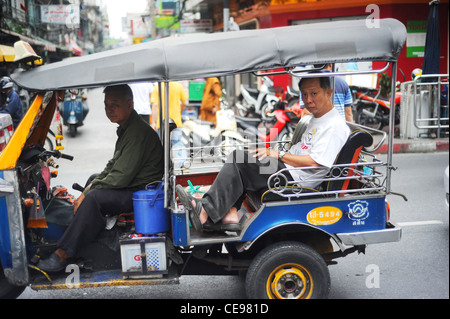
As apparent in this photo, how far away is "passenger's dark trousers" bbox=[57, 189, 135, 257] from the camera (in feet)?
11.4

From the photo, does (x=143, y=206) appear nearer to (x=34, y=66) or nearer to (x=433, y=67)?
(x=34, y=66)

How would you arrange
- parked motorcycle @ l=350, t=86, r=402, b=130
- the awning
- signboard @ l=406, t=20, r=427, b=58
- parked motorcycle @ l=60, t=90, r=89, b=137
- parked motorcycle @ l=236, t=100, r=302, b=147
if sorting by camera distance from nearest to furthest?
parked motorcycle @ l=236, t=100, r=302, b=147 < the awning < parked motorcycle @ l=350, t=86, r=402, b=130 < parked motorcycle @ l=60, t=90, r=89, b=137 < signboard @ l=406, t=20, r=427, b=58

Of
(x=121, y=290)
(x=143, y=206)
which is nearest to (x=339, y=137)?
(x=143, y=206)

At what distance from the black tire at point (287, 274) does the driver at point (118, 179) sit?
1072 mm

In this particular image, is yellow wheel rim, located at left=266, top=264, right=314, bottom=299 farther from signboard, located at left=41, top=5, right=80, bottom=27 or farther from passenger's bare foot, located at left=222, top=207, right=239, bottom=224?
signboard, located at left=41, top=5, right=80, bottom=27

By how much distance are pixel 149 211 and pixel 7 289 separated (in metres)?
1.24

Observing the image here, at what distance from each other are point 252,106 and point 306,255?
10700 mm

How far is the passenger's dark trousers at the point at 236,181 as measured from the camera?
3.40m

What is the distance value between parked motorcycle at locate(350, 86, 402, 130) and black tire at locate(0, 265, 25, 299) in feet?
30.5

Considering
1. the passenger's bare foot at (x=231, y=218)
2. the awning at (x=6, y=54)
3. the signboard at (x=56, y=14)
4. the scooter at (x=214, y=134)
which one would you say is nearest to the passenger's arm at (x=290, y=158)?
the passenger's bare foot at (x=231, y=218)

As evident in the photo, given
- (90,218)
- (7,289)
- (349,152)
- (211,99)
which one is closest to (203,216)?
(90,218)

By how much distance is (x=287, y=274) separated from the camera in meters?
3.43

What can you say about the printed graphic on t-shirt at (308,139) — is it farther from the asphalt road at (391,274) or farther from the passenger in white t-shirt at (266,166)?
the asphalt road at (391,274)

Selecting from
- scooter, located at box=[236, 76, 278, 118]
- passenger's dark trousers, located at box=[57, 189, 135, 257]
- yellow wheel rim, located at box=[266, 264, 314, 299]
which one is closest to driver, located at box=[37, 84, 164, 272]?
passenger's dark trousers, located at box=[57, 189, 135, 257]
